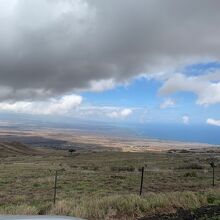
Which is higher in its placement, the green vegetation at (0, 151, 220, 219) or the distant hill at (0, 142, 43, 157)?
the green vegetation at (0, 151, 220, 219)

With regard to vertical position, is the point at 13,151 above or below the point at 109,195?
below

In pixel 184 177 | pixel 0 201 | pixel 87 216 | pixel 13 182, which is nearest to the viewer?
pixel 87 216

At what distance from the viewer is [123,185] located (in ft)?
Result: 77.7

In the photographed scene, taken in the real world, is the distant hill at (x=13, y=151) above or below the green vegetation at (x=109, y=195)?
below

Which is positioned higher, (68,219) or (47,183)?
(68,219)

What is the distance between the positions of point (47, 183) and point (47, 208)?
418 inches

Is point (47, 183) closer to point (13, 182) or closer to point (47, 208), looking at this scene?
point (13, 182)

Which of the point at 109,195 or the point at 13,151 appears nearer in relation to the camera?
the point at 109,195

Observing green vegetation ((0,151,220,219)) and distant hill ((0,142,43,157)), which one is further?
distant hill ((0,142,43,157))

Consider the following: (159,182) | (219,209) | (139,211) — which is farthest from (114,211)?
(159,182)

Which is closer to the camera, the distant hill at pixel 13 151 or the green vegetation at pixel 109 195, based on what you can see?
the green vegetation at pixel 109 195

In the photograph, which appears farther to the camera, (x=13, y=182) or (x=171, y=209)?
(x=13, y=182)

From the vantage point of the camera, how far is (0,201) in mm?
17969

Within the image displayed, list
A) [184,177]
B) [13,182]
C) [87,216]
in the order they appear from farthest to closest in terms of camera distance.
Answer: [184,177]
[13,182]
[87,216]
